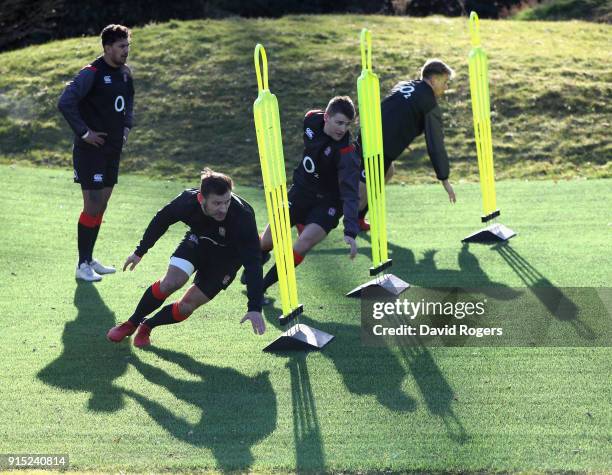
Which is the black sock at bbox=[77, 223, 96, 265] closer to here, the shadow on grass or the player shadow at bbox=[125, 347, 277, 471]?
the shadow on grass

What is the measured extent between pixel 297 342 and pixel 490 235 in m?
2.79

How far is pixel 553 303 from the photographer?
23.9 feet

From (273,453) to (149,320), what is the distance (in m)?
1.71

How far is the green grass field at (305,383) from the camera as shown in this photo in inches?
212

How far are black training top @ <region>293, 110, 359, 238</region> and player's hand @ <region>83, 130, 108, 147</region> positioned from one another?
1.53 metres

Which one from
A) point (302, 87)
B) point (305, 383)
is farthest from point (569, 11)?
point (305, 383)

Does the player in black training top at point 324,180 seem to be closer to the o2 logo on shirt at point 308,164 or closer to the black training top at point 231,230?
the o2 logo on shirt at point 308,164

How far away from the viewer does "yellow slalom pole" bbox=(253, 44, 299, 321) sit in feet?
20.0

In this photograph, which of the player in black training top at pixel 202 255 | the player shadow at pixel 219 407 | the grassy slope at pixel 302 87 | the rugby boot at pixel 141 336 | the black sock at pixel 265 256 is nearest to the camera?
the player shadow at pixel 219 407

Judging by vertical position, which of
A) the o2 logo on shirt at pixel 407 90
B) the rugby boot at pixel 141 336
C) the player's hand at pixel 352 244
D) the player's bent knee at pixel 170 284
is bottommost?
the rugby boot at pixel 141 336

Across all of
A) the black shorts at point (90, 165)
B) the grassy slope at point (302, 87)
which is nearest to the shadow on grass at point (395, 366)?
the black shorts at point (90, 165)

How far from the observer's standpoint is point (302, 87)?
1430cm

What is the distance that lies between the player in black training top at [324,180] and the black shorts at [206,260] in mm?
587

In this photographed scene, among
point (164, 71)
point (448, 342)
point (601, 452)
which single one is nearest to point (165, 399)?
point (448, 342)
